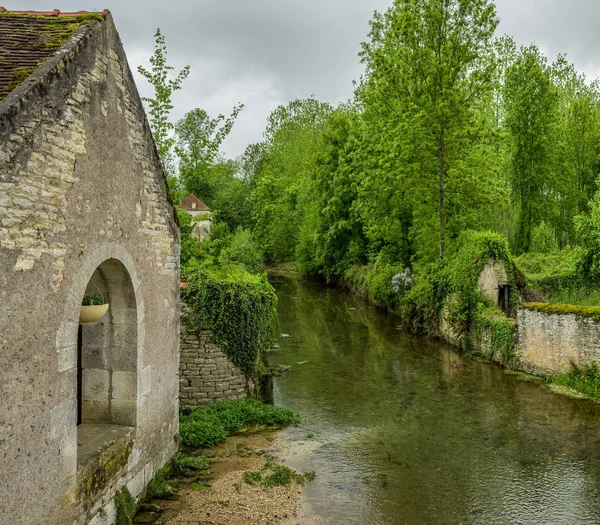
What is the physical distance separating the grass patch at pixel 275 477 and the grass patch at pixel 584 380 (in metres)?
7.93

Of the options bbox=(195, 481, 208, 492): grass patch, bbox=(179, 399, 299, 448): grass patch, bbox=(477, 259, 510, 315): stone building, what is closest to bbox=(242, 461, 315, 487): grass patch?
bbox=(195, 481, 208, 492): grass patch

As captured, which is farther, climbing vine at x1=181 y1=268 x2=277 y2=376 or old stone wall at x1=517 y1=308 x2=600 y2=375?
old stone wall at x1=517 y1=308 x2=600 y2=375

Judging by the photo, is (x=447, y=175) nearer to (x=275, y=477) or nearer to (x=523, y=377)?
(x=523, y=377)

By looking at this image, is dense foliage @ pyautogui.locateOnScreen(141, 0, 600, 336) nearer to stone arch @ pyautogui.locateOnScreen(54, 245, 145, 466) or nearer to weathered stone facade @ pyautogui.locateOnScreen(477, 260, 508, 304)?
weathered stone facade @ pyautogui.locateOnScreen(477, 260, 508, 304)

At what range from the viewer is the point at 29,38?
6.08 meters

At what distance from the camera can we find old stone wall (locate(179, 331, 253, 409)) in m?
11.4

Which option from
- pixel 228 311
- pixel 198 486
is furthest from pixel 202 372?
pixel 198 486

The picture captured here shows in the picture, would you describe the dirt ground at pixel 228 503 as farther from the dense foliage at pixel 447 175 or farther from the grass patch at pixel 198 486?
the dense foliage at pixel 447 175

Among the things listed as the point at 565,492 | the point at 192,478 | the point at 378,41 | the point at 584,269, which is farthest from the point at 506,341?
the point at 378,41

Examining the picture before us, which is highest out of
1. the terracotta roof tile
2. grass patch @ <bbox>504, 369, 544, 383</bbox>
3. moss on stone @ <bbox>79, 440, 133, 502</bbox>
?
the terracotta roof tile

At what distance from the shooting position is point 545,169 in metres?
28.0

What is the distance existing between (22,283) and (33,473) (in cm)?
177

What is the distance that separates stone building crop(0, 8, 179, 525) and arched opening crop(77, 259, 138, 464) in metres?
0.02

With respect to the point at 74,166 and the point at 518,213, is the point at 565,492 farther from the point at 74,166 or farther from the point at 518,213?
the point at 518,213
